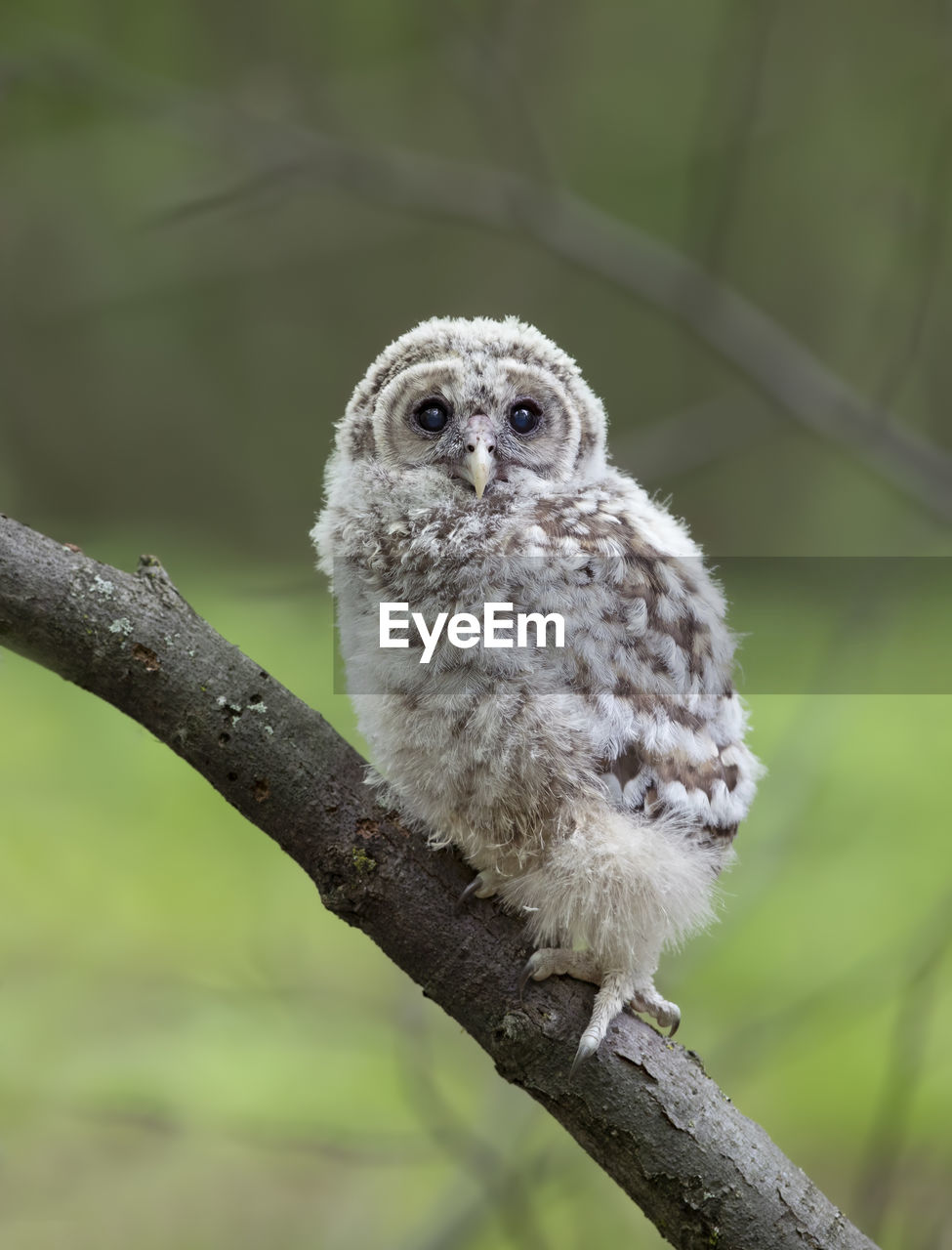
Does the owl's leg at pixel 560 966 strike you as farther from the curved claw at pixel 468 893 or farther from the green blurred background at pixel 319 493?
the green blurred background at pixel 319 493

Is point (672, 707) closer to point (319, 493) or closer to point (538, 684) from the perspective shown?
point (538, 684)

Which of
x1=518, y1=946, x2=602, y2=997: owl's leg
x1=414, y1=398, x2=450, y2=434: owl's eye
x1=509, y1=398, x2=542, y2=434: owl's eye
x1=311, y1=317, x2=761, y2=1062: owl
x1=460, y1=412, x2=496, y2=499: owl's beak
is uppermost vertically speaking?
x1=509, y1=398, x2=542, y2=434: owl's eye

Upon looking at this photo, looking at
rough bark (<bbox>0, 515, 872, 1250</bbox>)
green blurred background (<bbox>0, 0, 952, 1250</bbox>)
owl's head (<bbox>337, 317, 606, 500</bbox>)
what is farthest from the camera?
green blurred background (<bbox>0, 0, 952, 1250</bbox>)

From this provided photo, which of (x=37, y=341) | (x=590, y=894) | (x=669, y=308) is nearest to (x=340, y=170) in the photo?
(x=669, y=308)

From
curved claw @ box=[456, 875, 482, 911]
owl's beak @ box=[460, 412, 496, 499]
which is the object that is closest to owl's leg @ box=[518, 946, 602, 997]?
curved claw @ box=[456, 875, 482, 911]

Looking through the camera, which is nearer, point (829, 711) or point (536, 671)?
point (536, 671)

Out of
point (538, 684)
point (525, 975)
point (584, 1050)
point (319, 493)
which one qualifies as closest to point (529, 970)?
point (525, 975)

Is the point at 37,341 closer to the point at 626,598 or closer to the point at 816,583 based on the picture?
the point at 816,583

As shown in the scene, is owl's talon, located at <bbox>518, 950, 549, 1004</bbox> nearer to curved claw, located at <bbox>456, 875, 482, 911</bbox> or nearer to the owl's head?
curved claw, located at <bbox>456, 875, 482, 911</bbox>
